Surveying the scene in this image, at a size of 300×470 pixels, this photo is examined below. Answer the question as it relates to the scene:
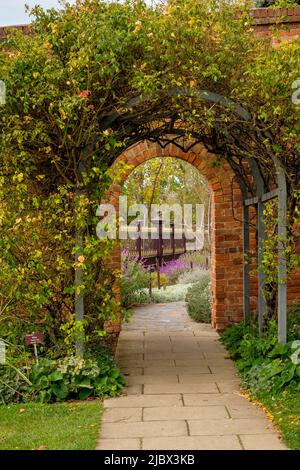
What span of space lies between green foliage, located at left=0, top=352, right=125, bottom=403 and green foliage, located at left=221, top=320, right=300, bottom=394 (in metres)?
1.29

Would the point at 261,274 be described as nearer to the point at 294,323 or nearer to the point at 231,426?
the point at 294,323

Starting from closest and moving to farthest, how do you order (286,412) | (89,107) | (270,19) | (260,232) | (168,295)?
1. (286,412)
2. (89,107)
3. (260,232)
4. (270,19)
5. (168,295)

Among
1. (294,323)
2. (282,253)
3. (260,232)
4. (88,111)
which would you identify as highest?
(88,111)

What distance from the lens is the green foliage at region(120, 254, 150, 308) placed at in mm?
11133

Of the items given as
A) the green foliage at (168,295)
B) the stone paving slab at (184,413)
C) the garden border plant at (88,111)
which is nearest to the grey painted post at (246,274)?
the garden border plant at (88,111)

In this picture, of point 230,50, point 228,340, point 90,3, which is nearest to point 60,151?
point 90,3

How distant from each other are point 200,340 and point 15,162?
12.9ft

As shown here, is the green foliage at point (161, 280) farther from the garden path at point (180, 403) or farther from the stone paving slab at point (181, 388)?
the stone paving slab at point (181, 388)

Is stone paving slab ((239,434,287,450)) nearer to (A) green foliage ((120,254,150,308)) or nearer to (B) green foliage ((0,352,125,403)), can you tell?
(B) green foliage ((0,352,125,403))

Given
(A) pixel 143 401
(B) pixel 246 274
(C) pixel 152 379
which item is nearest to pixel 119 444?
(A) pixel 143 401

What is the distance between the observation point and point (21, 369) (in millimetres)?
5656

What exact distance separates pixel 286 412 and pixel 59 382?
2029 millimetres

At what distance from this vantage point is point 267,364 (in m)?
5.77

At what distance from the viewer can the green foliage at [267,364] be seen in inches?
211
